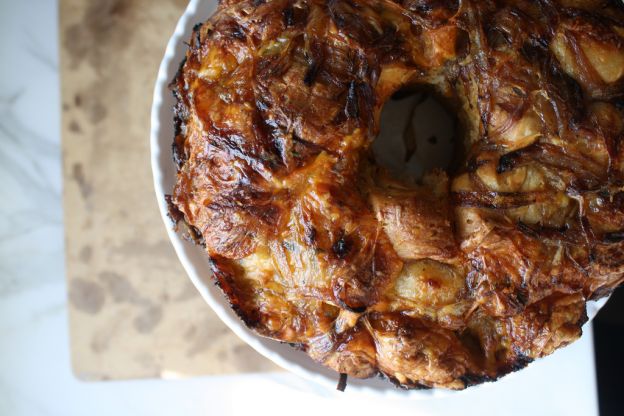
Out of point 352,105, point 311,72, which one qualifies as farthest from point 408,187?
point 311,72

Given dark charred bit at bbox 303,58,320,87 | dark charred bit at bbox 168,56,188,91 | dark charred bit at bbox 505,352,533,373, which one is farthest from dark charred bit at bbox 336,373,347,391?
dark charred bit at bbox 168,56,188,91

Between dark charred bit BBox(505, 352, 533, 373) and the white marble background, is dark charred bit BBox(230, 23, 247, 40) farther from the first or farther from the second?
the white marble background

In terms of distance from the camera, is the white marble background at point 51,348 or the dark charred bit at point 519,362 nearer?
the dark charred bit at point 519,362

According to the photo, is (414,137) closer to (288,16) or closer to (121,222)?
(288,16)

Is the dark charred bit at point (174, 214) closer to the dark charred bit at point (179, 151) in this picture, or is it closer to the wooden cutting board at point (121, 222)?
the dark charred bit at point (179, 151)

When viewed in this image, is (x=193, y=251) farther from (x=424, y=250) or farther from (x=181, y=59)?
(x=424, y=250)

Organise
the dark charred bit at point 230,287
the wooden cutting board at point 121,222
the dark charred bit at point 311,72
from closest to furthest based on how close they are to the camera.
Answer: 1. the dark charred bit at point 311,72
2. the dark charred bit at point 230,287
3. the wooden cutting board at point 121,222

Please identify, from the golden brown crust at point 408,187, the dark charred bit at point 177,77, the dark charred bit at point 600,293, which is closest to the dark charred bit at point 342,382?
the golden brown crust at point 408,187
